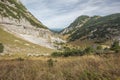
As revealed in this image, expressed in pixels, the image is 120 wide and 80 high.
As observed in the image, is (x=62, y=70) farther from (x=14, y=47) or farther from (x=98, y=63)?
(x=14, y=47)

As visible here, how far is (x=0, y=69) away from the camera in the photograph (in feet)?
28.3

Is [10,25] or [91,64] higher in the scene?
[10,25]

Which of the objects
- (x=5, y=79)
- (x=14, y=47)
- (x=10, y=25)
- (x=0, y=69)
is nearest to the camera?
(x=5, y=79)

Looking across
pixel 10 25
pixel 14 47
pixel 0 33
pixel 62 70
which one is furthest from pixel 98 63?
pixel 10 25

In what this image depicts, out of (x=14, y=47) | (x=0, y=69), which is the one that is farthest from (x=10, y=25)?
(x=0, y=69)

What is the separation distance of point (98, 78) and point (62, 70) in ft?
4.83

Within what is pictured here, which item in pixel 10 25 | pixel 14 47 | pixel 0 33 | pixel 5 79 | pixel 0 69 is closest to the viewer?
pixel 5 79

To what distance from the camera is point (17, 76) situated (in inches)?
297

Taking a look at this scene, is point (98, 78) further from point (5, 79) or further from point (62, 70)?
point (5, 79)

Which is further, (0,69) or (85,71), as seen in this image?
(0,69)

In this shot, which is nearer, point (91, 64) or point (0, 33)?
point (91, 64)

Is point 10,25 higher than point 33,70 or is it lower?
higher

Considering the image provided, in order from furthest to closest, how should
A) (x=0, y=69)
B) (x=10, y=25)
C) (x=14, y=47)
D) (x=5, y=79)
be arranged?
(x=10, y=25) → (x=14, y=47) → (x=0, y=69) → (x=5, y=79)

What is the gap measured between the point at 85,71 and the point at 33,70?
6.70 ft
